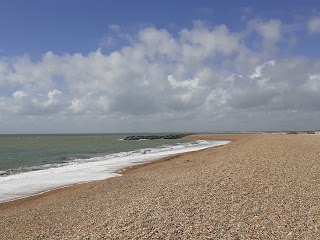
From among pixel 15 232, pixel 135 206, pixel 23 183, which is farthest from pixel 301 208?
pixel 23 183

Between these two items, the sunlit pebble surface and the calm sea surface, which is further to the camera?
the calm sea surface

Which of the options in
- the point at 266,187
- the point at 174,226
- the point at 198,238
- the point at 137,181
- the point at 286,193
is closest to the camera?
the point at 198,238

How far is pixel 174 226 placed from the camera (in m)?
9.23

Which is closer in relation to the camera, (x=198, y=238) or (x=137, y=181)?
(x=198, y=238)

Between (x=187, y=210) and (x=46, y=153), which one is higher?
(x=187, y=210)

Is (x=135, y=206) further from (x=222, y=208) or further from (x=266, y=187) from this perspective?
(x=266, y=187)

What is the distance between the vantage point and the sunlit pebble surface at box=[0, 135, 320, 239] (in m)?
8.87

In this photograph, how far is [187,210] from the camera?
34.7 ft

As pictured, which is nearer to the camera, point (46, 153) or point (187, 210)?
point (187, 210)

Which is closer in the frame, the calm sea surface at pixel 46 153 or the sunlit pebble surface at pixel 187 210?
the sunlit pebble surface at pixel 187 210

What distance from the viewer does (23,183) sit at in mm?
21062

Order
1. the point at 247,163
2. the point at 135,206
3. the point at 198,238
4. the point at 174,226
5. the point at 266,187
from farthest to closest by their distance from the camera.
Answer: the point at 247,163
the point at 266,187
the point at 135,206
the point at 174,226
the point at 198,238

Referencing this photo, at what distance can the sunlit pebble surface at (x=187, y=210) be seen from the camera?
887 centimetres

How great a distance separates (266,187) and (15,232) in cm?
869
